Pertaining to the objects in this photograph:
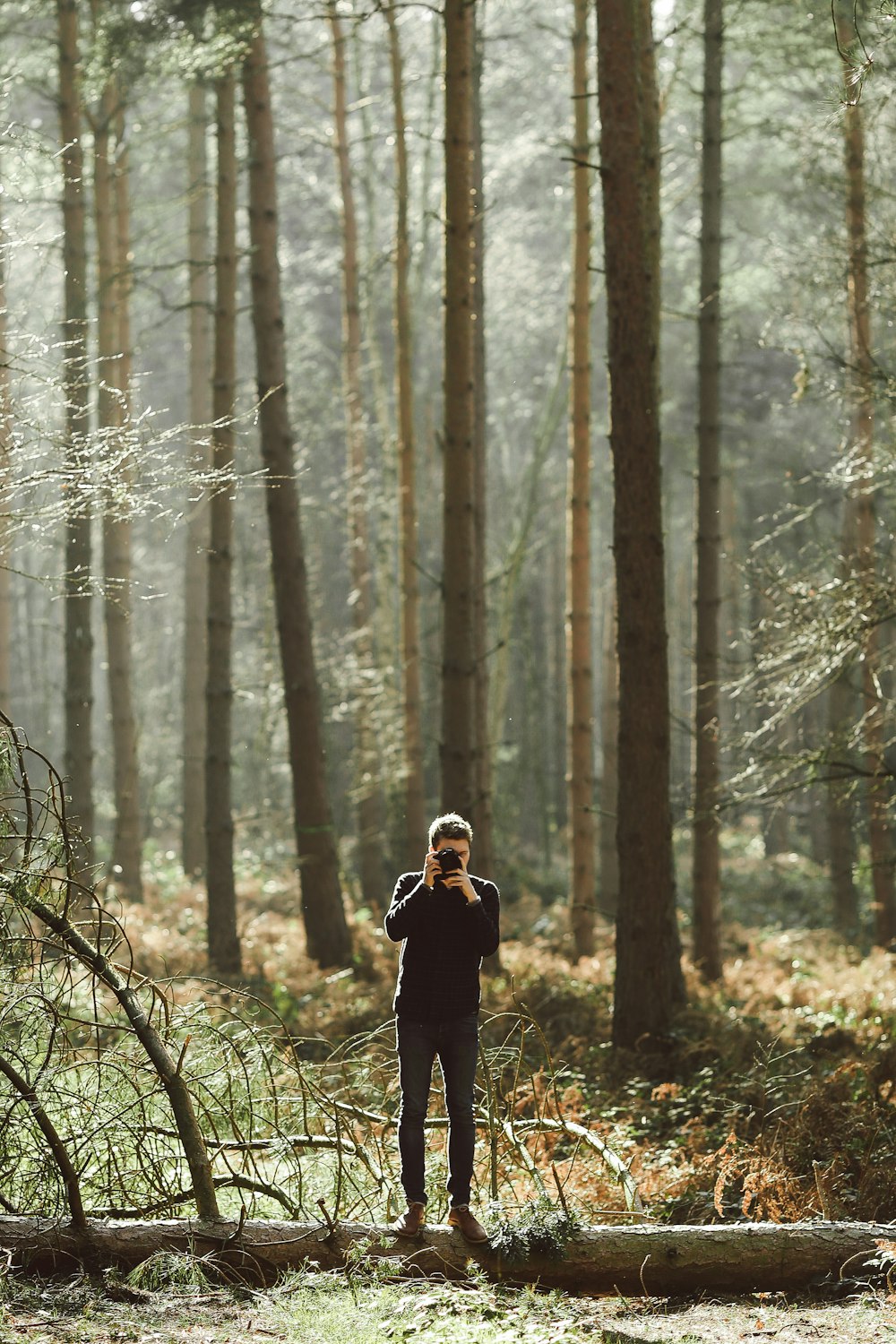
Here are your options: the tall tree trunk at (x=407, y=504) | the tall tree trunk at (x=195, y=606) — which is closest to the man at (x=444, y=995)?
the tall tree trunk at (x=407, y=504)

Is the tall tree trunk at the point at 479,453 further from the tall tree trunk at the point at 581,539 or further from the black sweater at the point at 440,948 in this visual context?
the black sweater at the point at 440,948

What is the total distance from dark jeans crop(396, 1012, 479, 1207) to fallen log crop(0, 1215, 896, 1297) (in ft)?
0.91

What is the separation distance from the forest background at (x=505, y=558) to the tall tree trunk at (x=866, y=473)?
81mm

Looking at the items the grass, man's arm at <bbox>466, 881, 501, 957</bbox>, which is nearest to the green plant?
the grass

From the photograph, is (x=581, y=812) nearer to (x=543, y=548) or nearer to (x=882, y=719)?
(x=882, y=719)

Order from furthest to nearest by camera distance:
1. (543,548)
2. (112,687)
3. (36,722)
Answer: (36,722), (543,548), (112,687)

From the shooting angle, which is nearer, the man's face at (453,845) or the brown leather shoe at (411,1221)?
the brown leather shoe at (411,1221)

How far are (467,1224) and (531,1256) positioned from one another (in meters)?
0.32

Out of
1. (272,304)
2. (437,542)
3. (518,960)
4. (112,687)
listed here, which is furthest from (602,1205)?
(437,542)

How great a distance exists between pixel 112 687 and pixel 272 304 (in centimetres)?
582

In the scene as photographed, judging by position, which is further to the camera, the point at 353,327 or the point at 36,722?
the point at 36,722

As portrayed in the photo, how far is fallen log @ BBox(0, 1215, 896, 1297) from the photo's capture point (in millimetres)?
5824

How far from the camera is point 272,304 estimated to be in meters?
13.8

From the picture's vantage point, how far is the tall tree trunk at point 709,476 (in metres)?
14.0
